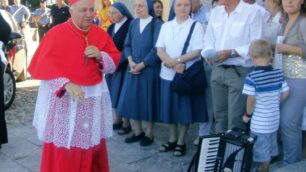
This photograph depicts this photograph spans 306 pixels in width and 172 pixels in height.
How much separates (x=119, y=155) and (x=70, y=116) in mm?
1692

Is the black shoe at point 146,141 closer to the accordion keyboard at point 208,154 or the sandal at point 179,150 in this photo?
the sandal at point 179,150

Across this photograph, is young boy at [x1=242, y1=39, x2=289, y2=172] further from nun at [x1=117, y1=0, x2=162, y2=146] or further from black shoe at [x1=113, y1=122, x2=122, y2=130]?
black shoe at [x1=113, y1=122, x2=122, y2=130]

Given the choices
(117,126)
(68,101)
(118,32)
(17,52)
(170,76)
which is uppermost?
(118,32)

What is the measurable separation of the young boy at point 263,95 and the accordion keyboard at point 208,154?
0.54m

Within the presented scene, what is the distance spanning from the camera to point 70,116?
379 centimetres

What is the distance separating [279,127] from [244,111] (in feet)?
1.31

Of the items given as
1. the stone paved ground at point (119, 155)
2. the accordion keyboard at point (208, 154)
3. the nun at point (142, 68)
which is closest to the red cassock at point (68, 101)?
the accordion keyboard at point (208, 154)

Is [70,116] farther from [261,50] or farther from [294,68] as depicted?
[294,68]

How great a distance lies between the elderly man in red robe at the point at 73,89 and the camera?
3.66 m

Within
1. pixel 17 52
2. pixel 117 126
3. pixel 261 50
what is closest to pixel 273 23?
pixel 261 50

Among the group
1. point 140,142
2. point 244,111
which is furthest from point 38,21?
point 244,111

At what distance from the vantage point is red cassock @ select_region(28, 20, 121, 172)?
12.1ft

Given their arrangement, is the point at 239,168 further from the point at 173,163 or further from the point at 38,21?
the point at 38,21

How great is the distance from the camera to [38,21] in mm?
13664
